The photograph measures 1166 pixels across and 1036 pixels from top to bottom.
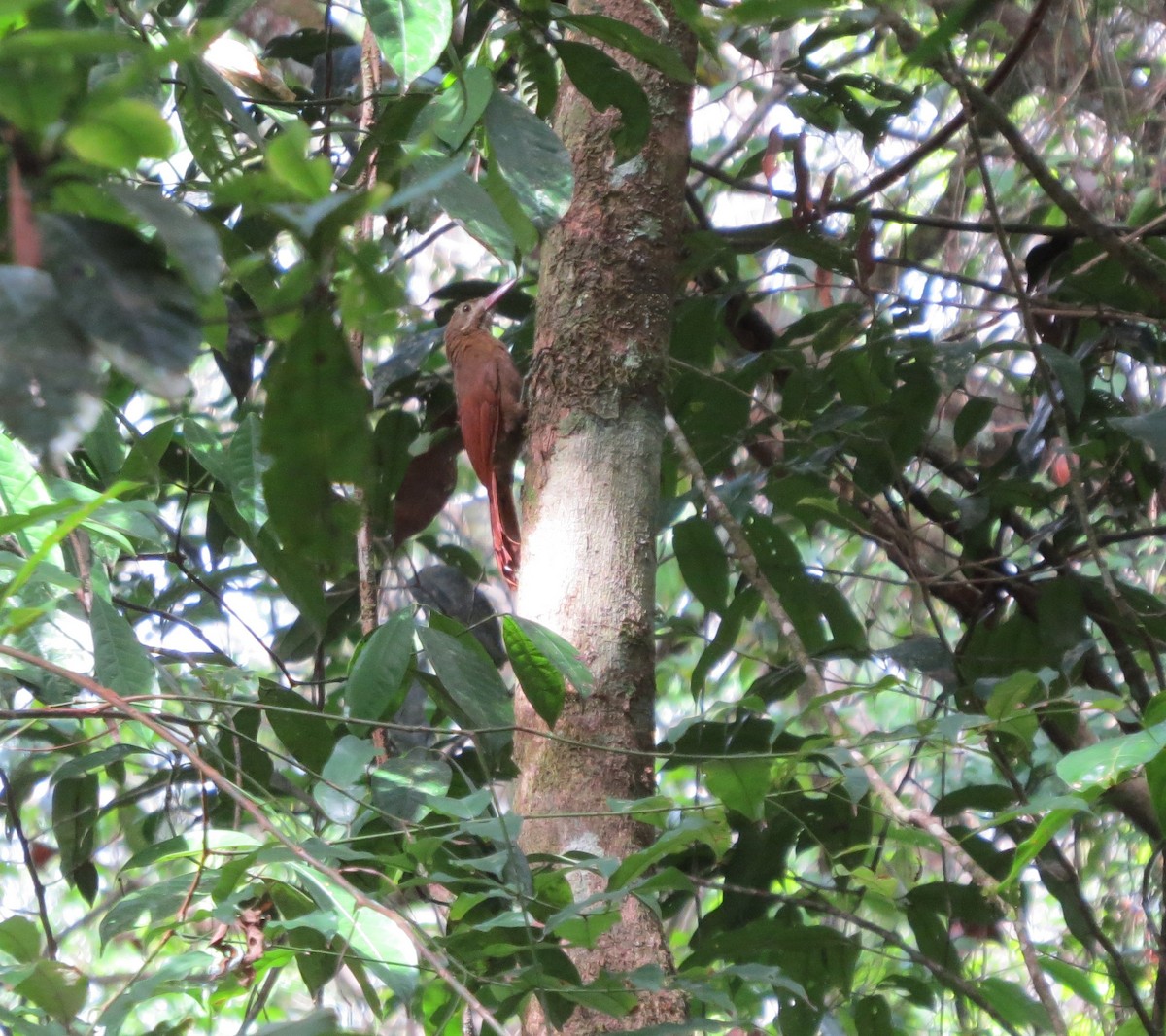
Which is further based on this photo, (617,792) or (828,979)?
(828,979)

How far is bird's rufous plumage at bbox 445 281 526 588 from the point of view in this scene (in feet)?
8.36

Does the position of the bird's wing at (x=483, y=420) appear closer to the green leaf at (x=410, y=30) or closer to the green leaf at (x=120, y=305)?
the green leaf at (x=410, y=30)

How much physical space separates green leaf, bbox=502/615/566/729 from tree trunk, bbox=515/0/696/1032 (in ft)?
0.41

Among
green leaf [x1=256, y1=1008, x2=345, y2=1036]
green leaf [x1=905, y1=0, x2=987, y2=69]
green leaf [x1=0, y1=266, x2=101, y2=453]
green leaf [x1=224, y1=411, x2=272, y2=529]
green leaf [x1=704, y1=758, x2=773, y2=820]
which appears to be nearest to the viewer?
green leaf [x1=0, y1=266, x2=101, y2=453]

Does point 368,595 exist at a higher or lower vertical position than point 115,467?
lower

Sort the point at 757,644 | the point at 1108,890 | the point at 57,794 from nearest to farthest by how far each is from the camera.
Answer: the point at 57,794 < the point at 1108,890 < the point at 757,644

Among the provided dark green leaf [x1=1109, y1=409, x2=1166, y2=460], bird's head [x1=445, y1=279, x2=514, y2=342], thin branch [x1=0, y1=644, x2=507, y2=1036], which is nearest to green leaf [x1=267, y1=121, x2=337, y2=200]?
thin branch [x1=0, y1=644, x2=507, y2=1036]

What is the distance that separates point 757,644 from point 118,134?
3.44 meters

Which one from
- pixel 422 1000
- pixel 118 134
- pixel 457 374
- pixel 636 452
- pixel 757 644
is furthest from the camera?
pixel 757 644

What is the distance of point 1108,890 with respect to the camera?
3.32 meters

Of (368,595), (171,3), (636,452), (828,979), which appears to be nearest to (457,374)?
(368,595)

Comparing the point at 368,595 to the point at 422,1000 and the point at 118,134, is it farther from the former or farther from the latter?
the point at 118,134

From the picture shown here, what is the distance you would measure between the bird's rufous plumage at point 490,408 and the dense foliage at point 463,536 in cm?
8

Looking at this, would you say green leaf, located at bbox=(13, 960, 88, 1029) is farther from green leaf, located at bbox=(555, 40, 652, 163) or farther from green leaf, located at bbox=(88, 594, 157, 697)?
green leaf, located at bbox=(555, 40, 652, 163)
